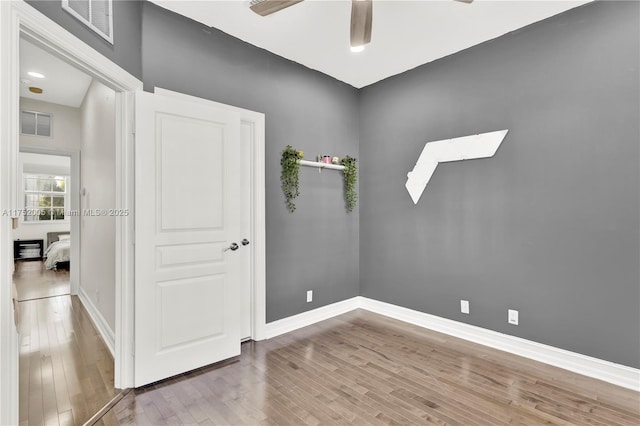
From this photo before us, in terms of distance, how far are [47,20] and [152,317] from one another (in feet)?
6.39

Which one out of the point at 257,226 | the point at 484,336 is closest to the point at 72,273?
the point at 257,226

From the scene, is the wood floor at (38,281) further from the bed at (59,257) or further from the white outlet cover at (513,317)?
the white outlet cover at (513,317)

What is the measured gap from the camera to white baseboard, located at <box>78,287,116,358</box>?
10.1ft

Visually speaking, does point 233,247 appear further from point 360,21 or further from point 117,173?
point 360,21

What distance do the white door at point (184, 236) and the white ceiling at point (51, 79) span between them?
5.92ft

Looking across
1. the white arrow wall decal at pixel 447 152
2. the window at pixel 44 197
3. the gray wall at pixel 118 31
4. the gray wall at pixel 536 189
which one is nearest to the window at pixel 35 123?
the gray wall at pixel 118 31

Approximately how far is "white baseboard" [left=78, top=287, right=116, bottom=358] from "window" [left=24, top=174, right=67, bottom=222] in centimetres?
520

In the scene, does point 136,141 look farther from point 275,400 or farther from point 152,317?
point 275,400

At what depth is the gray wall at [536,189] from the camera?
2471 mm

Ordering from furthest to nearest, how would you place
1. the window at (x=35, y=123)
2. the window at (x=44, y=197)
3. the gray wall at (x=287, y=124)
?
the window at (x=44, y=197) < the window at (x=35, y=123) < the gray wall at (x=287, y=124)

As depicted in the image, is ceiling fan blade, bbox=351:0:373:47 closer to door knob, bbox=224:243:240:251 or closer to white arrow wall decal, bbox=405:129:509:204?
white arrow wall decal, bbox=405:129:509:204

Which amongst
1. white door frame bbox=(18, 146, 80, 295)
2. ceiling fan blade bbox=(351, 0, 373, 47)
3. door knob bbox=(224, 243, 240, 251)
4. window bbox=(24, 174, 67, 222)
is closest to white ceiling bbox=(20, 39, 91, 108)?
white door frame bbox=(18, 146, 80, 295)

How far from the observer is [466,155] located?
3303 millimetres

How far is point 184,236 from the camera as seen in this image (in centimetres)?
260
